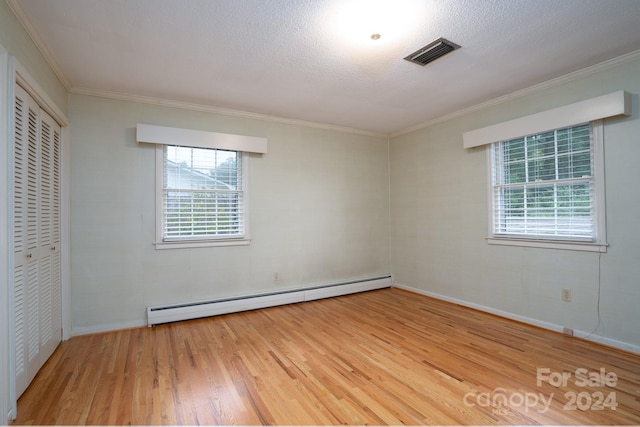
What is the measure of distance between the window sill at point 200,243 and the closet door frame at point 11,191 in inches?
35.0

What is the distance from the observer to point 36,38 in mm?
A: 2381

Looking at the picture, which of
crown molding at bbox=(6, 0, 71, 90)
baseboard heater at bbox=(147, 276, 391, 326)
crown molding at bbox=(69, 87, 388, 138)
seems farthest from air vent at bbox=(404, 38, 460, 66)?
baseboard heater at bbox=(147, 276, 391, 326)

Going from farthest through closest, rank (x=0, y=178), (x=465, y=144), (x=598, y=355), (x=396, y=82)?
(x=465, y=144)
(x=396, y=82)
(x=598, y=355)
(x=0, y=178)

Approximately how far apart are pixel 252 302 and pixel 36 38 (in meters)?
3.34

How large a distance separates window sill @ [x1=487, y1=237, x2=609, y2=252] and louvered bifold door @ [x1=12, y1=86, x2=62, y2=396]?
461cm

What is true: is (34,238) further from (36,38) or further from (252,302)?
(252,302)

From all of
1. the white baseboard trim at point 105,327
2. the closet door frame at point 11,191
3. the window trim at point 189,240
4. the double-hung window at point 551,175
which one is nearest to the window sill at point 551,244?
the double-hung window at point 551,175

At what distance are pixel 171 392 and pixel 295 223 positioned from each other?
9.02ft

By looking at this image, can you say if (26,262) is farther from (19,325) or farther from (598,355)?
(598,355)

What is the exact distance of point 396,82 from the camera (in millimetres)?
3301

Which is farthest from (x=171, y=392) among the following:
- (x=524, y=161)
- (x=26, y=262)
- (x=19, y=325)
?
(x=524, y=161)

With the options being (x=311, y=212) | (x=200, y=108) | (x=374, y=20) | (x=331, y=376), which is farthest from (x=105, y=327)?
(x=374, y=20)

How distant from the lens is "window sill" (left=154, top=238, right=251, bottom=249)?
12.2 ft

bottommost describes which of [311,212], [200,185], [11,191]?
[311,212]
